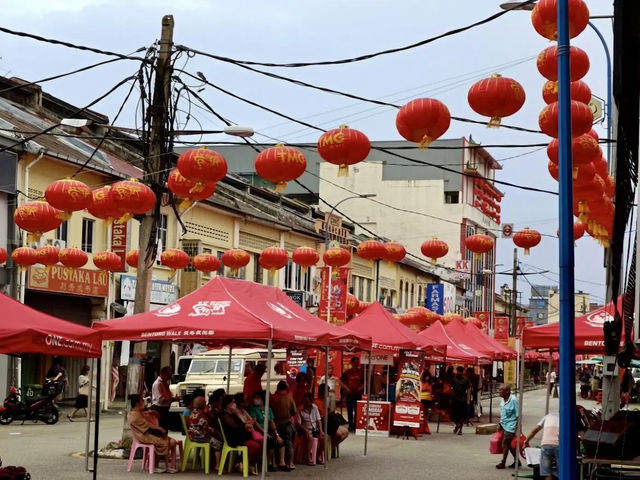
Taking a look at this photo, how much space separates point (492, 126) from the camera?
13492 millimetres

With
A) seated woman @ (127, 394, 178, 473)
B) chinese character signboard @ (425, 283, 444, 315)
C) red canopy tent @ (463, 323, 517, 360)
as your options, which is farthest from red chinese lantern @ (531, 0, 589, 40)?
chinese character signboard @ (425, 283, 444, 315)

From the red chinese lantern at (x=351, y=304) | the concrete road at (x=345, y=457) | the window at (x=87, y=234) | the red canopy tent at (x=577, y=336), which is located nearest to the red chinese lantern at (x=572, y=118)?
the red canopy tent at (x=577, y=336)

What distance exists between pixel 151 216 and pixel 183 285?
72.5 feet

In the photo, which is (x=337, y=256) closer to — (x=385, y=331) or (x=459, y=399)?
(x=385, y=331)

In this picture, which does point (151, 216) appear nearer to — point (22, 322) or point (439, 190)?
point (22, 322)

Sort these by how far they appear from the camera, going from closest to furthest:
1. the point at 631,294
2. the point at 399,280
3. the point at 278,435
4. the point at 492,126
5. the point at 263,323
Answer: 1. the point at 631,294
2. the point at 492,126
3. the point at 263,323
4. the point at 278,435
5. the point at 399,280

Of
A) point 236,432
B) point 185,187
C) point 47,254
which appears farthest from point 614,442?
point 47,254

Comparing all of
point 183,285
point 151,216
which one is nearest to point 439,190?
point 183,285

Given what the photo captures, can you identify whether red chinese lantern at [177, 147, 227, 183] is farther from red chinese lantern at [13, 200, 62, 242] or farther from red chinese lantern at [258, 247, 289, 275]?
red chinese lantern at [258, 247, 289, 275]

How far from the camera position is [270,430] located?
1962 cm

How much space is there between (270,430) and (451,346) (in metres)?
17.7

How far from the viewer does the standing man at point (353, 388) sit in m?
31.0

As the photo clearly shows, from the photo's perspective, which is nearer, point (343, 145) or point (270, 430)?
point (343, 145)

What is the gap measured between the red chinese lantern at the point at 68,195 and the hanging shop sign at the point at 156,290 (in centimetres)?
1899
